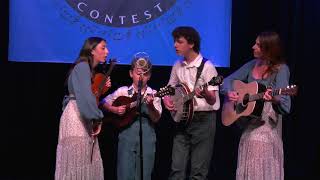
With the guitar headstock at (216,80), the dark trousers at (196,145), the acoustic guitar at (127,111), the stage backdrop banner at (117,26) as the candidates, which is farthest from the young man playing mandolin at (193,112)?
the stage backdrop banner at (117,26)

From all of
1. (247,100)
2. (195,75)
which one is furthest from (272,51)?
(195,75)

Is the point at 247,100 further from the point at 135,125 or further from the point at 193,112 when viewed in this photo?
the point at 135,125

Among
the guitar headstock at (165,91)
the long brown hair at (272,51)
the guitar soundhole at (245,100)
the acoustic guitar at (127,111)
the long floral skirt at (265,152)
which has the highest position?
the long brown hair at (272,51)

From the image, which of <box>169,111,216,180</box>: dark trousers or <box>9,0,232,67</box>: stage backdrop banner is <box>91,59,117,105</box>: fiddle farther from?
<box>9,0,232,67</box>: stage backdrop banner

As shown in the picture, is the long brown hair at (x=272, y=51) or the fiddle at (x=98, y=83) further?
the fiddle at (x=98, y=83)

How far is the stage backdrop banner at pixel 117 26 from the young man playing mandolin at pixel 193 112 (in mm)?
854

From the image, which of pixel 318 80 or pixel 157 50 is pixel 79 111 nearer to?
pixel 157 50

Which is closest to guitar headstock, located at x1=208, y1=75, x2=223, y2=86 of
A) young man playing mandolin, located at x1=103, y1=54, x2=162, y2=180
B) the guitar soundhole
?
the guitar soundhole

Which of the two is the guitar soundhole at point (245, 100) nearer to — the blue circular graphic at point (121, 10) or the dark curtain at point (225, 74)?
the dark curtain at point (225, 74)

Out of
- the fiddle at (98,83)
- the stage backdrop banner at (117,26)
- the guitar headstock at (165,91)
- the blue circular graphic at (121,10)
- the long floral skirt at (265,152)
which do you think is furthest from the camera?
the blue circular graphic at (121,10)

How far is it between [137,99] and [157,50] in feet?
4.17

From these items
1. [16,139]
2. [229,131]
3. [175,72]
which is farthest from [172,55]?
[16,139]

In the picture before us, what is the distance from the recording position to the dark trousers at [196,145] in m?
5.14

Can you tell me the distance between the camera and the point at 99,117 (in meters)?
4.57
